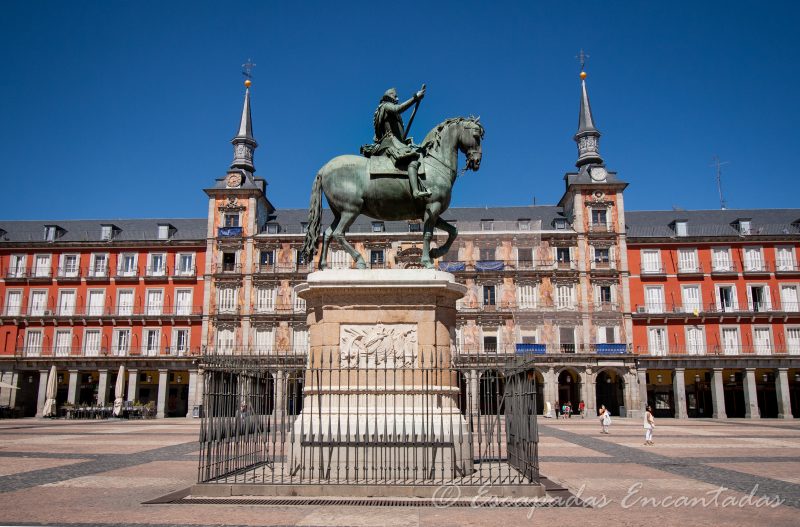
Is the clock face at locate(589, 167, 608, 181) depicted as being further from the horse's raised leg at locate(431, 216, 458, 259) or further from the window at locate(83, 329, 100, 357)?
the horse's raised leg at locate(431, 216, 458, 259)

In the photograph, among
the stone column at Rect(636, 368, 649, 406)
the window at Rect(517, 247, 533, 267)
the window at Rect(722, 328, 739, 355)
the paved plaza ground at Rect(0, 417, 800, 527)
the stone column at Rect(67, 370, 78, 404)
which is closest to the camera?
the paved plaza ground at Rect(0, 417, 800, 527)

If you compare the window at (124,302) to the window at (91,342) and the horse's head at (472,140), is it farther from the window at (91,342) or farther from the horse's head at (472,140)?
the horse's head at (472,140)

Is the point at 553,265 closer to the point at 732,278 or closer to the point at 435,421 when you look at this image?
the point at 732,278

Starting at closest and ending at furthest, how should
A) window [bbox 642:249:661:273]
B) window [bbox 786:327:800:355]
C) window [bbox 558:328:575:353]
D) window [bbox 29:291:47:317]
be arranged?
1. window [bbox 786:327:800:355]
2. window [bbox 558:328:575:353]
3. window [bbox 642:249:661:273]
4. window [bbox 29:291:47:317]

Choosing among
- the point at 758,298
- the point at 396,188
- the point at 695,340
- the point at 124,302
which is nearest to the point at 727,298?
the point at 758,298

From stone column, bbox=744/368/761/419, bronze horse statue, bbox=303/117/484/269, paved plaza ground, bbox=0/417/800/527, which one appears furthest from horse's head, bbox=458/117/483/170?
stone column, bbox=744/368/761/419

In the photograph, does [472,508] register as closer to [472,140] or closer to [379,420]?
[379,420]

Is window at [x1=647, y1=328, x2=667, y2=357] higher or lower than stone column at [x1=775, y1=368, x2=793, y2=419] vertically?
higher

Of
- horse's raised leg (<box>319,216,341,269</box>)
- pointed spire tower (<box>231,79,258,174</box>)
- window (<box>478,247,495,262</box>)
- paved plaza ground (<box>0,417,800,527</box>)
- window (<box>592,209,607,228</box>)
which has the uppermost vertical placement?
pointed spire tower (<box>231,79,258,174</box>)

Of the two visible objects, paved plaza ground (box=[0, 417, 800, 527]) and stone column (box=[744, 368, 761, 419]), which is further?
stone column (box=[744, 368, 761, 419])

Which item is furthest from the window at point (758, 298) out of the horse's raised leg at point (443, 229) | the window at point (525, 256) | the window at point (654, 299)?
the horse's raised leg at point (443, 229)

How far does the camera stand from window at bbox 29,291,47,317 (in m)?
48.8

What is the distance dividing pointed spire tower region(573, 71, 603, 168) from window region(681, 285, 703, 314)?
38.4 ft

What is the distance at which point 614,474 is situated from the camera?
11961mm
